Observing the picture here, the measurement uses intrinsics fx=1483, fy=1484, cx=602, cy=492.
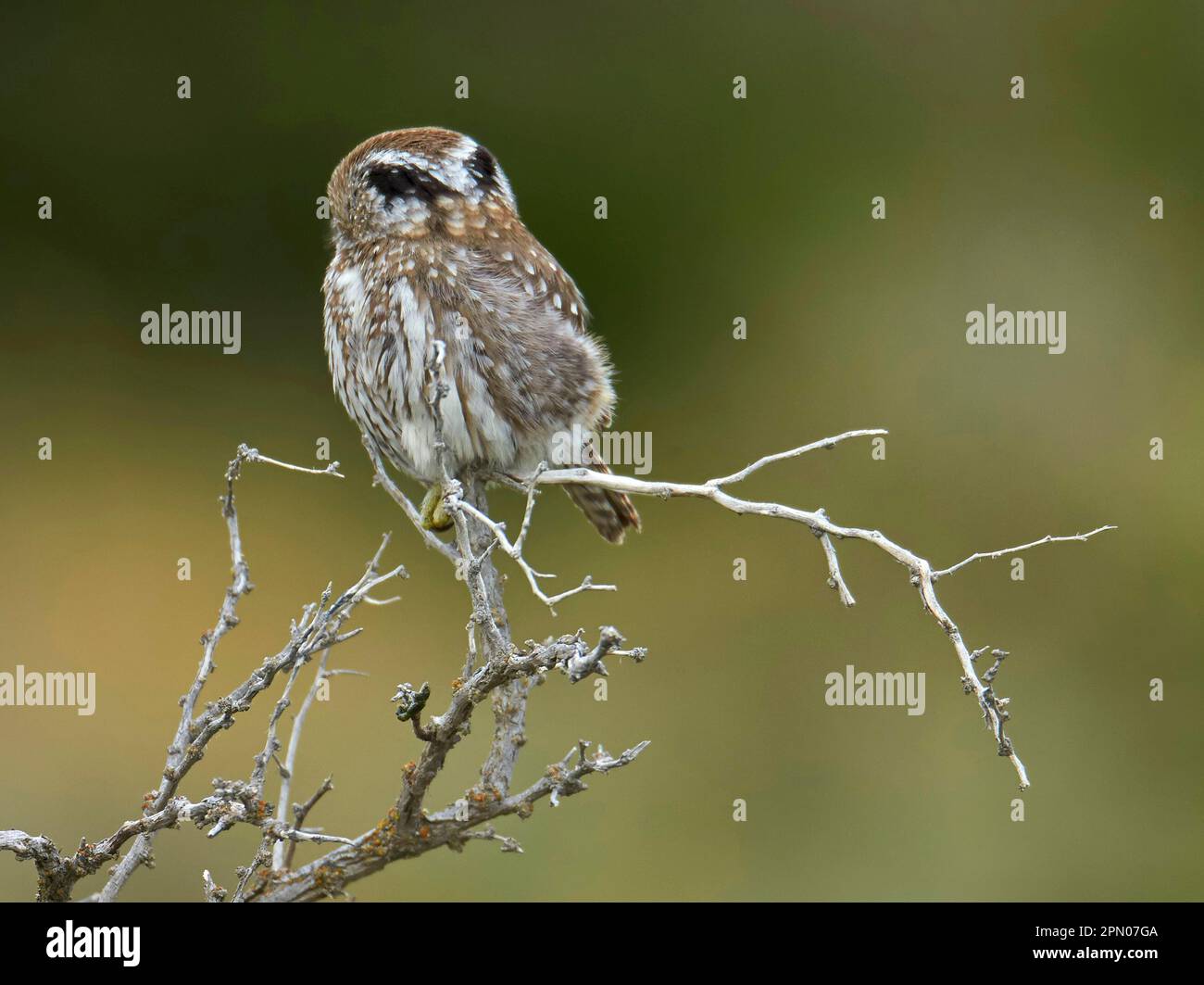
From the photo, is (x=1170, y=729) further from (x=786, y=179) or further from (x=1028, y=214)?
(x=786, y=179)

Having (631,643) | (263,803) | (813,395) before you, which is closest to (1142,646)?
(813,395)

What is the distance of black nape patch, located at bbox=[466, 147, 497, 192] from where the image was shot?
15.1 ft

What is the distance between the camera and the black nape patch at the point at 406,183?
4508mm

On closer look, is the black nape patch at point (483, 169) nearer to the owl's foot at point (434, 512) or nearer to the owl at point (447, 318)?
the owl at point (447, 318)

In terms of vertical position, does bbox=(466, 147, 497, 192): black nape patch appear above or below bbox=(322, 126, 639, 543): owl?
above

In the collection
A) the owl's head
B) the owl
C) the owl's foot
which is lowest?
the owl's foot

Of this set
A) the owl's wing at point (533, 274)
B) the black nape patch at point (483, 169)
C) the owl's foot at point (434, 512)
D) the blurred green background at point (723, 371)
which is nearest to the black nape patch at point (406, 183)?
the black nape patch at point (483, 169)

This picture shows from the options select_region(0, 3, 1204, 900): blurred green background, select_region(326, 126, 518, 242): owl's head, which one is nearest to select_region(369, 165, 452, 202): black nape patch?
select_region(326, 126, 518, 242): owl's head

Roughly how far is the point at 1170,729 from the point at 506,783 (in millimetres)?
6564

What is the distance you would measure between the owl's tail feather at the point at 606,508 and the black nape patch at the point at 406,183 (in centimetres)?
101

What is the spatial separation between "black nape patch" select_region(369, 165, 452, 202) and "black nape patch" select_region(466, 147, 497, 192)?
12 cm

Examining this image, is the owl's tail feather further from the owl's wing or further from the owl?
the owl's wing

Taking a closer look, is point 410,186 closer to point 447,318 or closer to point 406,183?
point 406,183

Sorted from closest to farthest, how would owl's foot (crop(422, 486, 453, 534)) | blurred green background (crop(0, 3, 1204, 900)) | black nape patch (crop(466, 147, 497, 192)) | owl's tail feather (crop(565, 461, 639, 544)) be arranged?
1. owl's foot (crop(422, 486, 453, 534))
2. black nape patch (crop(466, 147, 497, 192))
3. owl's tail feather (crop(565, 461, 639, 544))
4. blurred green background (crop(0, 3, 1204, 900))
